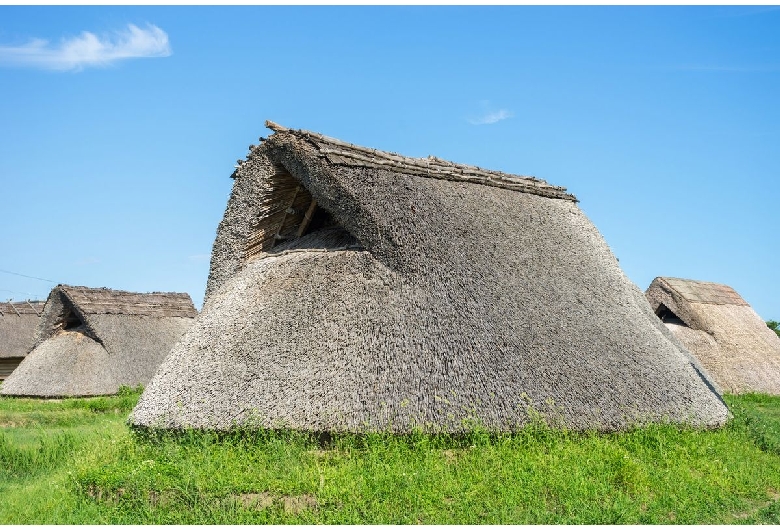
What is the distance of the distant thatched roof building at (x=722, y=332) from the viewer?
20.9 meters

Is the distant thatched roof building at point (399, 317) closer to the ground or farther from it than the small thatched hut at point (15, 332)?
closer to the ground

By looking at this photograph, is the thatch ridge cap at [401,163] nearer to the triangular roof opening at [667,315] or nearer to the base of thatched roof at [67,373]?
the triangular roof opening at [667,315]

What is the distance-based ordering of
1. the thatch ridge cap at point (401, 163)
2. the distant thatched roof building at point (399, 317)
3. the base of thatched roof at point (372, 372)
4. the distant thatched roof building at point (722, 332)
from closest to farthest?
1. the base of thatched roof at point (372, 372)
2. the distant thatched roof building at point (399, 317)
3. the thatch ridge cap at point (401, 163)
4. the distant thatched roof building at point (722, 332)

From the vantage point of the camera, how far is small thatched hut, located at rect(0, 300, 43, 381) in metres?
29.7

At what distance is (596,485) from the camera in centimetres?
802

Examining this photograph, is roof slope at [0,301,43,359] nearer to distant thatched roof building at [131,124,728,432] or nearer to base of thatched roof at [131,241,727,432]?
distant thatched roof building at [131,124,728,432]

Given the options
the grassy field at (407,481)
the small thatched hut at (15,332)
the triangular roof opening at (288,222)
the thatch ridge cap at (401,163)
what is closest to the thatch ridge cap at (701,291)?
the thatch ridge cap at (401,163)

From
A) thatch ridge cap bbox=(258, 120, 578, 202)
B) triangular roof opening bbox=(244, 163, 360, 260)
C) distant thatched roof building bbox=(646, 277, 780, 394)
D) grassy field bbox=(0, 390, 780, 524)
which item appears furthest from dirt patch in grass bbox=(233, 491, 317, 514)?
distant thatched roof building bbox=(646, 277, 780, 394)

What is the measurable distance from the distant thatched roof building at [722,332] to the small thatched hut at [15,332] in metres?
24.6

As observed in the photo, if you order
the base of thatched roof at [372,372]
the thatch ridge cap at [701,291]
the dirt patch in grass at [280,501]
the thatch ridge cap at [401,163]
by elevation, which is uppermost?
the thatch ridge cap at [701,291]

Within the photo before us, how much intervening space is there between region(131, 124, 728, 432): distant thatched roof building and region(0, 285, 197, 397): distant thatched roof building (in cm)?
1194

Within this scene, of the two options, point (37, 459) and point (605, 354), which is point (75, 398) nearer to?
point (37, 459)

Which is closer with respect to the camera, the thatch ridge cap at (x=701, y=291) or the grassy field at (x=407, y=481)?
the grassy field at (x=407, y=481)

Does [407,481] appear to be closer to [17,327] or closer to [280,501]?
[280,501]
